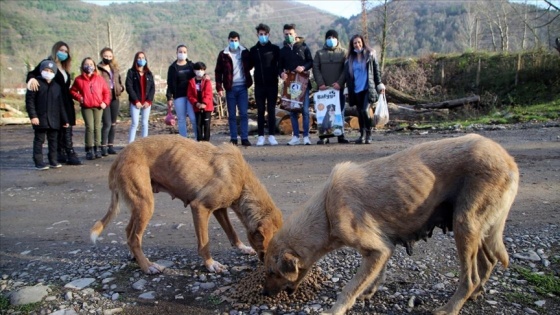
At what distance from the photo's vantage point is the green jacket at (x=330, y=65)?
12.0 metres

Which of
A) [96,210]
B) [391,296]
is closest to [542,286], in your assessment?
[391,296]

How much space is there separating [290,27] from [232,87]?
2321 millimetres

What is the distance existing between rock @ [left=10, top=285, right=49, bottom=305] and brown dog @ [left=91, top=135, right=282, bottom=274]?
81 cm

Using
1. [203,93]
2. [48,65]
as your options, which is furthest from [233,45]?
[48,65]

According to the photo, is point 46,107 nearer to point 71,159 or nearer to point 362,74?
point 71,159

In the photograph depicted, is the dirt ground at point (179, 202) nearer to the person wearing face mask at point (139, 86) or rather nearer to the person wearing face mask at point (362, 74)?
the person wearing face mask at point (362, 74)

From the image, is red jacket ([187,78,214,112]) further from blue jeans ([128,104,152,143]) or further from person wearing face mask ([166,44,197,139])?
blue jeans ([128,104,152,143])

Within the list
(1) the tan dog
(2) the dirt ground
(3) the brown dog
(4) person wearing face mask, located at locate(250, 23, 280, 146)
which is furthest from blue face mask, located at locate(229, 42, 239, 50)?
(1) the tan dog

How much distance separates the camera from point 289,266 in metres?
4.16

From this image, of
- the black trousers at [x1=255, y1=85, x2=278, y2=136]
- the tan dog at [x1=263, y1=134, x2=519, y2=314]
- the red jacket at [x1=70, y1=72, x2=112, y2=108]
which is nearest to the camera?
the tan dog at [x1=263, y1=134, x2=519, y2=314]

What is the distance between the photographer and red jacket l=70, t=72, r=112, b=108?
1135 centimetres

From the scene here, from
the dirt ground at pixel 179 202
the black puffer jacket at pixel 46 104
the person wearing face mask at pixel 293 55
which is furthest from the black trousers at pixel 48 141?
the person wearing face mask at pixel 293 55

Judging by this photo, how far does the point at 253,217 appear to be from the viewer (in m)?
5.09

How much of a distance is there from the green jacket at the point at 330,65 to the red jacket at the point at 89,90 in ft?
19.4
